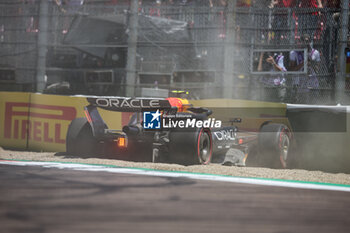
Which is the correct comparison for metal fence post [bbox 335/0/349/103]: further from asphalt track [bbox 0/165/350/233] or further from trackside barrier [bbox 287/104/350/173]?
asphalt track [bbox 0/165/350/233]

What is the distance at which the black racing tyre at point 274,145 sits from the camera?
→ 746 centimetres

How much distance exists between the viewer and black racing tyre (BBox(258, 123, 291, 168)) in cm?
746

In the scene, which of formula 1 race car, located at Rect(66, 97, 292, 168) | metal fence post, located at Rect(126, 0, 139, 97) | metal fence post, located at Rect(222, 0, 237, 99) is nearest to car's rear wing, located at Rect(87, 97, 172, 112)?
formula 1 race car, located at Rect(66, 97, 292, 168)

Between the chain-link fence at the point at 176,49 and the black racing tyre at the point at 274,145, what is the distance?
427 centimetres

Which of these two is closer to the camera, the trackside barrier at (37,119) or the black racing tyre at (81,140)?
the black racing tyre at (81,140)

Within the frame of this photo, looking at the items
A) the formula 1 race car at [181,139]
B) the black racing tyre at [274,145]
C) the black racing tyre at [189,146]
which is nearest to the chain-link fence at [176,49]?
the formula 1 race car at [181,139]

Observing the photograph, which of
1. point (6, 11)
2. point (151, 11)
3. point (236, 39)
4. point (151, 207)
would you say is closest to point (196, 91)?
point (236, 39)

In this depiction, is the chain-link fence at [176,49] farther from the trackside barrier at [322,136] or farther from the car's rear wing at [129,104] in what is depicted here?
the trackside barrier at [322,136]

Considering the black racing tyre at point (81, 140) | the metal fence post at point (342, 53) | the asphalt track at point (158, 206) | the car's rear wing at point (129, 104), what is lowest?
the asphalt track at point (158, 206)

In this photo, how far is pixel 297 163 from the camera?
7.62 metres

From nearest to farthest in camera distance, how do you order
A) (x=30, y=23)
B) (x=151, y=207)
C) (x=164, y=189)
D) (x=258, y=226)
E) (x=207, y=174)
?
(x=258, y=226)
(x=151, y=207)
(x=164, y=189)
(x=207, y=174)
(x=30, y=23)

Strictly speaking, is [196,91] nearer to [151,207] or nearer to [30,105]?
[30,105]

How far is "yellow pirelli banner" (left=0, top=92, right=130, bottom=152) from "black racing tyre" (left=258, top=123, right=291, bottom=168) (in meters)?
3.48

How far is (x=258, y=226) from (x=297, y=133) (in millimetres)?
4206
